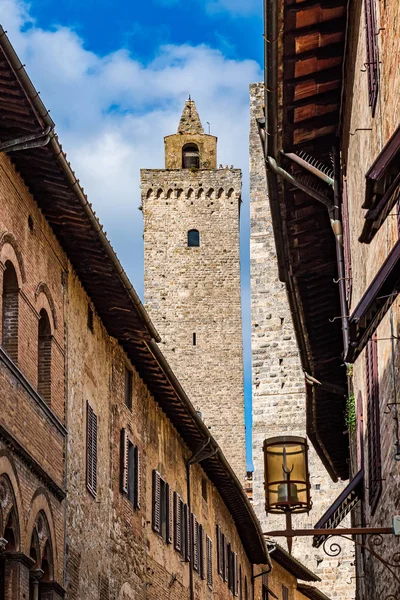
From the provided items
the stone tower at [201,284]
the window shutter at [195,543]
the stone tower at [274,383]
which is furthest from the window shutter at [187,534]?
the stone tower at [201,284]

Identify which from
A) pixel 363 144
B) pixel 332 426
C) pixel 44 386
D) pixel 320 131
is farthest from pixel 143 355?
pixel 363 144

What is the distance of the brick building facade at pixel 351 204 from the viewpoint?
31.5ft

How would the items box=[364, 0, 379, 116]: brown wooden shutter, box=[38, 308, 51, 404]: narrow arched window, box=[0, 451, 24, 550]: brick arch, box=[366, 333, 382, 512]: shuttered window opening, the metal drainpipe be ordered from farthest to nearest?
1. box=[38, 308, 51, 404]: narrow arched window
2. the metal drainpipe
3. box=[0, 451, 24, 550]: brick arch
4. box=[366, 333, 382, 512]: shuttered window opening
5. box=[364, 0, 379, 116]: brown wooden shutter

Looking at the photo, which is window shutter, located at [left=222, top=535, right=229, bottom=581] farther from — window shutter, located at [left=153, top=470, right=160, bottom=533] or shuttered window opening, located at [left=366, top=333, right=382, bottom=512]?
shuttered window opening, located at [left=366, top=333, right=382, bottom=512]

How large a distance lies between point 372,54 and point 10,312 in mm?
5420

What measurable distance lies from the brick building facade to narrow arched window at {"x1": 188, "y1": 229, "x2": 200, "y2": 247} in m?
41.7

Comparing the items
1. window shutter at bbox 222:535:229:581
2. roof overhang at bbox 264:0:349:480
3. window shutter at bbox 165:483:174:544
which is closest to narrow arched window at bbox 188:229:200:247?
window shutter at bbox 222:535:229:581

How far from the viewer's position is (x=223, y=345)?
190ft

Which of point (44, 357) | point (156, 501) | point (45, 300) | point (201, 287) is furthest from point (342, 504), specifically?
point (201, 287)

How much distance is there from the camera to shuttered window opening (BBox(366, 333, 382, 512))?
11.6 meters

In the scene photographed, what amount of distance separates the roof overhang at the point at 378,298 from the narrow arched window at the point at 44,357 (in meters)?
5.19

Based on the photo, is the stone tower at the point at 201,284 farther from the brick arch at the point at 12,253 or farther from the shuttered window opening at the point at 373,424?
the shuttered window opening at the point at 373,424

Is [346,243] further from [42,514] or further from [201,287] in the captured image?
[201,287]

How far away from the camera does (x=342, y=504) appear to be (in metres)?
13.9
